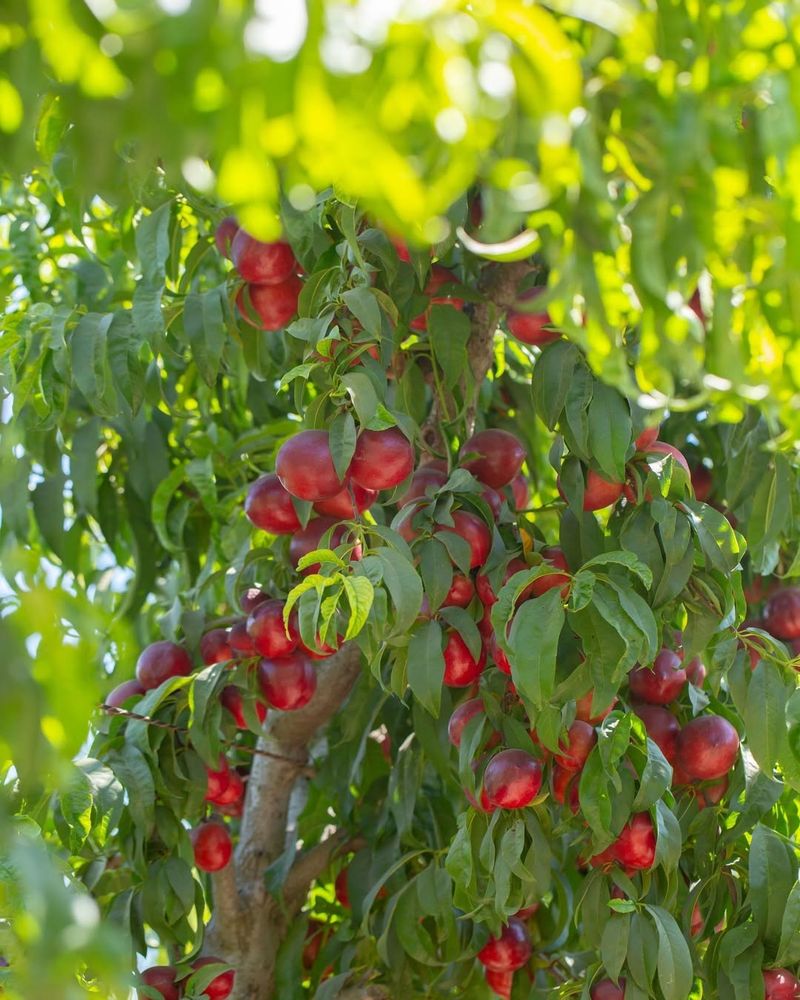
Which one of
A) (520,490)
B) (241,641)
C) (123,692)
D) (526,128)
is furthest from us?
(520,490)

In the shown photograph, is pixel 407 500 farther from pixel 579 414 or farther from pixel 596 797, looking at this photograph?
pixel 596 797

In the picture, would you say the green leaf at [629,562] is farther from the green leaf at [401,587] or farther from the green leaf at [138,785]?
the green leaf at [138,785]

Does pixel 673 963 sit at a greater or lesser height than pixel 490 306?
lesser

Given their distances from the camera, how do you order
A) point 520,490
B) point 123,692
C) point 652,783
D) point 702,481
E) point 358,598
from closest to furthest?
point 358,598, point 652,783, point 123,692, point 520,490, point 702,481

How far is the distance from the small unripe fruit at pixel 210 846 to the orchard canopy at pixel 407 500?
0.14 ft

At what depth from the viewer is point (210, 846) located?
4.92ft

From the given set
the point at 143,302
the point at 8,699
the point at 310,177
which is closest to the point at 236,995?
the point at 143,302

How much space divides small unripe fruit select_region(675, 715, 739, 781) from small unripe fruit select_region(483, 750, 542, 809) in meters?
0.20

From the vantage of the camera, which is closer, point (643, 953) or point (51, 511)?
point (643, 953)

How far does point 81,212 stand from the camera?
148 cm

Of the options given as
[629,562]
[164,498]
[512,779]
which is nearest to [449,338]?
[629,562]

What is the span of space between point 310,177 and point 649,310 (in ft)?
0.59

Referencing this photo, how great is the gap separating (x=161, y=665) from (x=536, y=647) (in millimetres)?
592

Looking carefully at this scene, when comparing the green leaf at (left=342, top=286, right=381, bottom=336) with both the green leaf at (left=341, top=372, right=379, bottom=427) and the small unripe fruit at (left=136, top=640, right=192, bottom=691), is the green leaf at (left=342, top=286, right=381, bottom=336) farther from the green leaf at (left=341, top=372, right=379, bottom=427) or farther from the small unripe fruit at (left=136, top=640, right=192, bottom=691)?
the small unripe fruit at (left=136, top=640, right=192, bottom=691)
